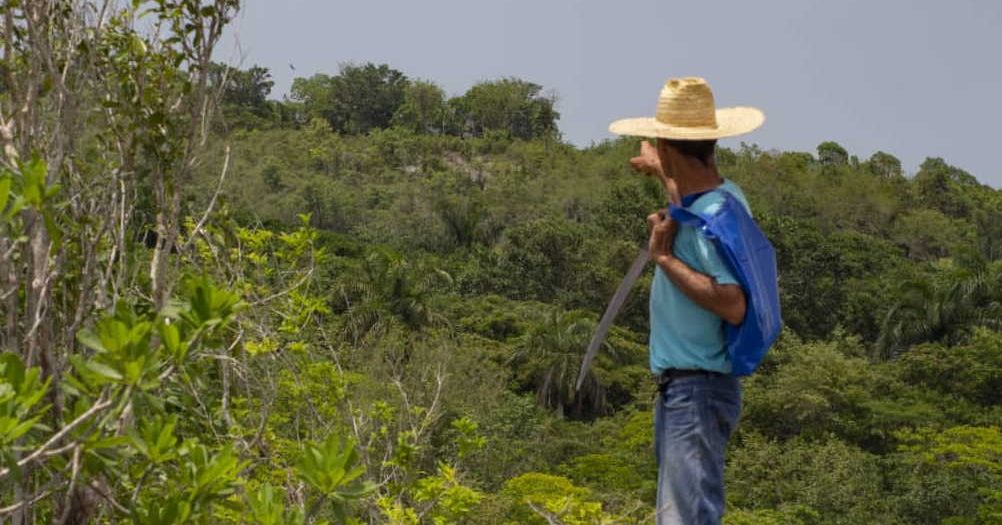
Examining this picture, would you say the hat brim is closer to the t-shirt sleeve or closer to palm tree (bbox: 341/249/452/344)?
the t-shirt sleeve

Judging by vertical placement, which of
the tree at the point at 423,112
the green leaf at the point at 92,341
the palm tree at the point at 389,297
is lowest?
the palm tree at the point at 389,297

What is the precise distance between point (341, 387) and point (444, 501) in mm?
532

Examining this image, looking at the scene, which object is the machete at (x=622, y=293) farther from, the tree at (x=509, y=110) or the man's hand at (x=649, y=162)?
the tree at (x=509, y=110)

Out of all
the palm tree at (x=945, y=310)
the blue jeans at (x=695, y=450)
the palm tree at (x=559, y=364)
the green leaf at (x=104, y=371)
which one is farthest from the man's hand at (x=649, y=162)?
the palm tree at (x=945, y=310)

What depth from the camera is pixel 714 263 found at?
216 centimetres

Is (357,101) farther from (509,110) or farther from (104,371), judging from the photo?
(104,371)

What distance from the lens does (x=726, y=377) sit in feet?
7.40

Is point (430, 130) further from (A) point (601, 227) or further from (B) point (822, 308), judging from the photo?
(B) point (822, 308)

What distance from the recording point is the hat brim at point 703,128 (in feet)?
7.41

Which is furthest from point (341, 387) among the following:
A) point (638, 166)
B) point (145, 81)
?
point (638, 166)

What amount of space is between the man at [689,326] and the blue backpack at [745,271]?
2 cm

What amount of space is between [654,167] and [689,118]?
4.5 inches

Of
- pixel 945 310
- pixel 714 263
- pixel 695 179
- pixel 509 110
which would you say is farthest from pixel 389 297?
pixel 509 110

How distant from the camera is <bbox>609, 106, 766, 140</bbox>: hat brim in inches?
88.9
